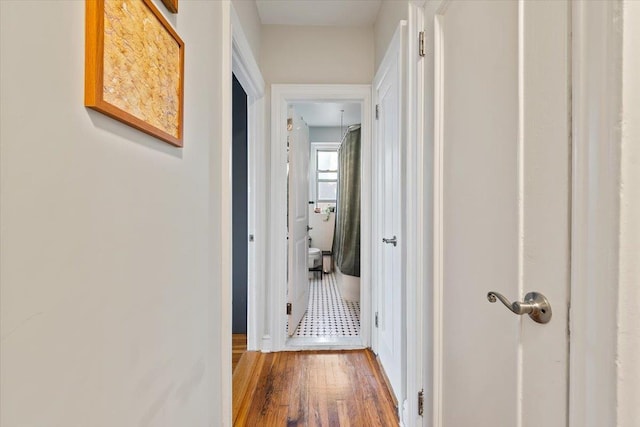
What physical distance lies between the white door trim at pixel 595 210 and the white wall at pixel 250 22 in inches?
Result: 65.4

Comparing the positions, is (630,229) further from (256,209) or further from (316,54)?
(316,54)

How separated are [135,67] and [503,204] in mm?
928

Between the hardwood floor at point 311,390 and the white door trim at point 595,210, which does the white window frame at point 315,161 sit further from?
the white door trim at point 595,210

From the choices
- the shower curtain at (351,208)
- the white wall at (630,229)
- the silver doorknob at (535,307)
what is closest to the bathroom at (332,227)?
the shower curtain at (351,208)

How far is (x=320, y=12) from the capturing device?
7.63 feet

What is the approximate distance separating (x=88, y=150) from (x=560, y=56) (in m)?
0.90

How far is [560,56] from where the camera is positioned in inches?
23.0

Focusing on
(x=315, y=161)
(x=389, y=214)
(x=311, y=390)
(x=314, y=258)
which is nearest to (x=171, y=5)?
(x=389, y=214)

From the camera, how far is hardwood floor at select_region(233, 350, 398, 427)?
1.68 meters

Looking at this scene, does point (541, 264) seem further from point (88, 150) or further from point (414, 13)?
point (414, 13)

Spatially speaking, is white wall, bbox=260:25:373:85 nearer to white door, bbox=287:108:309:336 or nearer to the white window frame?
white door, bbox=287:108:309:336

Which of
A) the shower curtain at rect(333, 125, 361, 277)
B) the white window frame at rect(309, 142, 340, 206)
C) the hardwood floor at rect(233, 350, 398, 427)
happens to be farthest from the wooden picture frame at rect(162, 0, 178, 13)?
the white window frame at rect(309, 142, 340, 206)

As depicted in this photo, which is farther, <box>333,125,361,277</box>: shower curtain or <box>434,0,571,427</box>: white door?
<box>333,125,361,277</box>: shower curtain

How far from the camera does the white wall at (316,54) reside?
2465 millimetres
